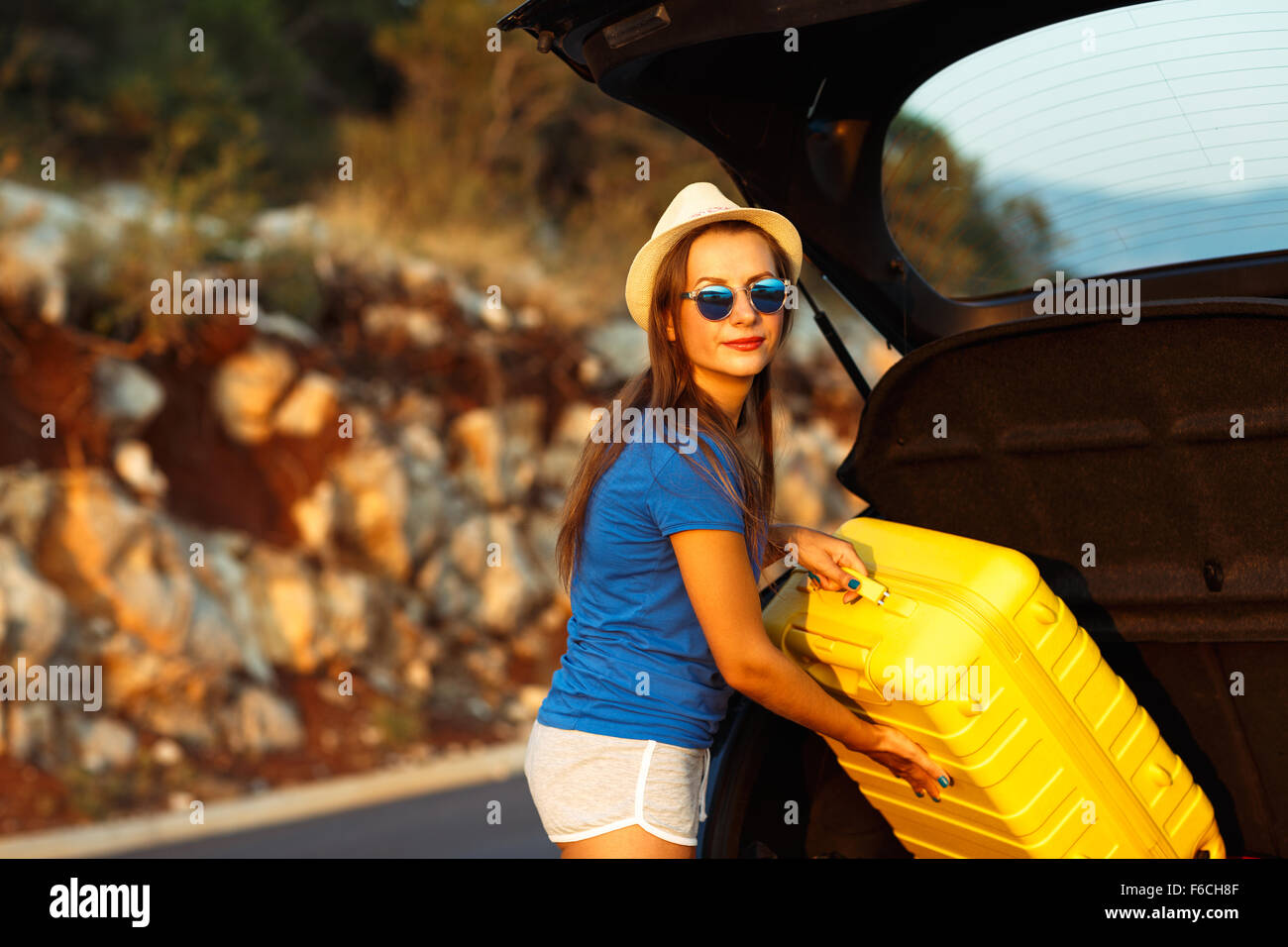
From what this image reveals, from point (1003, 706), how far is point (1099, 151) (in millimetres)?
1177

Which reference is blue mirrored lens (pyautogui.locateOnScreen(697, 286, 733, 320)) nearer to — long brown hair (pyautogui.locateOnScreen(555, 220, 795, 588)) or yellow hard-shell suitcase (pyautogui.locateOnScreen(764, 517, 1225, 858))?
long brown hair (pyautogui.locateOnScreen(555, 220, 795, 588))

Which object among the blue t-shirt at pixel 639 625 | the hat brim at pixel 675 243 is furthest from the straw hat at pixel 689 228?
the blue t-shirt at pixel 639 625

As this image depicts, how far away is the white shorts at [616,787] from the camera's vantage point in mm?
2260

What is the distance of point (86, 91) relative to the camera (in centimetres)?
1494

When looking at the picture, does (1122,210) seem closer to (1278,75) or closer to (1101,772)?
(1278,75)

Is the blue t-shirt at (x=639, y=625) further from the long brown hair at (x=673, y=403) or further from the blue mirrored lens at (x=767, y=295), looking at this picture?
the blue mirrored lens at (x=767, y=295)

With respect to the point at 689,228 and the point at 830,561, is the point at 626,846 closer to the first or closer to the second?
the point at 830,561

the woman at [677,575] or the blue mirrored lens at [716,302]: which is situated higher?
the blue mirrored lens at [716,302]

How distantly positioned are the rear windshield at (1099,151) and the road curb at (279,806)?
5033mm

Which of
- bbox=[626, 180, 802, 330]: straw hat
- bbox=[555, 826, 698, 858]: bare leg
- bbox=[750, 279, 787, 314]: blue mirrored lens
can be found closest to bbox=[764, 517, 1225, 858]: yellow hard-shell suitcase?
bbox=[555, 826, 698, 858]: bare leg

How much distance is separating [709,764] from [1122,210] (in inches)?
57.6

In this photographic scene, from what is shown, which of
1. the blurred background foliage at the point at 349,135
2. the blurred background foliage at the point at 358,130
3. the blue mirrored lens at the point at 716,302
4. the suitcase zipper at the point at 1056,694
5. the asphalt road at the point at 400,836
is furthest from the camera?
the blurred background foliage at the point at 358,130

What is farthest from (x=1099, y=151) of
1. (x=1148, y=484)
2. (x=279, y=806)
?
(x=279, y=806)

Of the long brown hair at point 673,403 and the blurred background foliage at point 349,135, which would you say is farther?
the blurred background foliage at point 349,135
